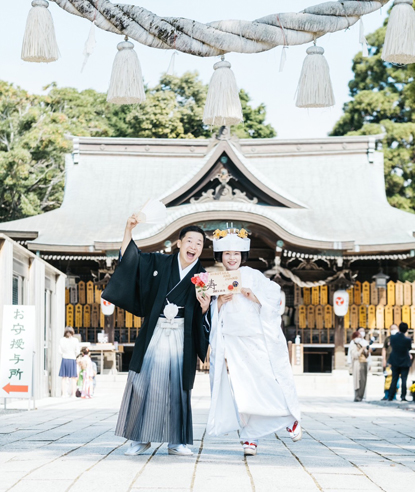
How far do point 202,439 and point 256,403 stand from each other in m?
1.14

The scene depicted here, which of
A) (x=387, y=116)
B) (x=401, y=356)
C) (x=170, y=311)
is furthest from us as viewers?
(x=387, y=116)

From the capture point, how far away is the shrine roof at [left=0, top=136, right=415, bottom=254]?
19.9 meters

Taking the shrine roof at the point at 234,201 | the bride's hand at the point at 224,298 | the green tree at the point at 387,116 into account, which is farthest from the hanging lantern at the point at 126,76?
the green tree at the point at 387,116

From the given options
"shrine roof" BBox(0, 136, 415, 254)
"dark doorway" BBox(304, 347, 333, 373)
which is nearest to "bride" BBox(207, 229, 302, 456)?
"shrine roof" BBox(0, 136, 415, 254)

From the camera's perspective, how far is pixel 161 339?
582 centimetres

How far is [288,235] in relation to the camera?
1948cm

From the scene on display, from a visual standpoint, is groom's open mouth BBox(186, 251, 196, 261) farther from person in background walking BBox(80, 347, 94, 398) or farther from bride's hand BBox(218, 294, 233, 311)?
person in background walking BBox(80, 347, 94, 398)

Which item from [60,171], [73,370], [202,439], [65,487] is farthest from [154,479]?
[60,171]

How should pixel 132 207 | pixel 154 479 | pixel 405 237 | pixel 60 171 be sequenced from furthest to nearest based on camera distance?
pixel 60 171
pixel 132 207
pixel 405 237
pixel 154 479

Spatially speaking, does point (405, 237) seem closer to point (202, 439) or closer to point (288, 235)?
point (288, 235)

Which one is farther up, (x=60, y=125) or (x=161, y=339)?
(x=60, y=125)

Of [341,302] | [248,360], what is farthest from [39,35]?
[341,302]

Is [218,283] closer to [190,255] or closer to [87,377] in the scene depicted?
[190,255]

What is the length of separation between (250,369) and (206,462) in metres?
0.96
